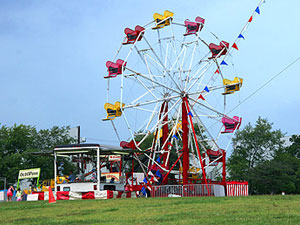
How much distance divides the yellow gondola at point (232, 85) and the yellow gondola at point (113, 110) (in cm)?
808

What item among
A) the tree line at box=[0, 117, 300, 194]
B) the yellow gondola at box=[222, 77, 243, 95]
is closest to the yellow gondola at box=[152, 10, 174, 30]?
the yellow gondola at box=[222, 77, 243, 95]

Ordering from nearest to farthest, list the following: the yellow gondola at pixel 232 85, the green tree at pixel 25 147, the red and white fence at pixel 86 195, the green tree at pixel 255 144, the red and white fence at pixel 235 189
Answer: the red and white fence at pixel 86 195
the red and white fence at pixel 235 189
the yellow gondola at pixel 232 85
the green tree at pixel 25 147
the green tree at pixel 255 144

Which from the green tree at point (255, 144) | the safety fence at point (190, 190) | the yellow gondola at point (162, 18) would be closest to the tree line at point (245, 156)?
the green tree at point (255, 144)

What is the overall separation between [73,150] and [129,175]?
28.4 ft

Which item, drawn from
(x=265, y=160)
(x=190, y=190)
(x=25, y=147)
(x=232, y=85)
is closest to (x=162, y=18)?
(x=232, y=85)

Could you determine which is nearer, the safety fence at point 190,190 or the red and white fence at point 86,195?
the red and white fence at point 86,195

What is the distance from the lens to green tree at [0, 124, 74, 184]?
2351 inches

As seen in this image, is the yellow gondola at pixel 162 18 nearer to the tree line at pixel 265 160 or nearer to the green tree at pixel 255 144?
the tree line at pixel 265 160

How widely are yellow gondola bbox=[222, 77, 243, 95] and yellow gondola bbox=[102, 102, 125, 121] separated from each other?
26.5 ft

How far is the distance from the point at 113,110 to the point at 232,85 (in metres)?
9.38

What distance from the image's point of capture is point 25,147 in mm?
64625

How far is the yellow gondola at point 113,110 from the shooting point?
39.3m

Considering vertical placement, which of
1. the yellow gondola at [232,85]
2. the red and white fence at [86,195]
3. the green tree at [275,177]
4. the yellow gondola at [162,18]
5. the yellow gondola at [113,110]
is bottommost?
the red and white fence at [86,195]

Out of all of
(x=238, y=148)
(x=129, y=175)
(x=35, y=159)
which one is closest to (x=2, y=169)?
(x=35, y=159)
